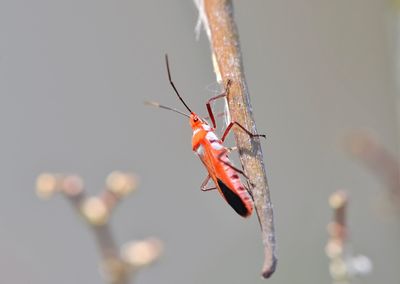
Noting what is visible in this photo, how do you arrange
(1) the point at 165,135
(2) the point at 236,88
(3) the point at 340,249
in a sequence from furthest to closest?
1. (1) the point at 165,135
2. (3) the point at 340,249
3. (2) the point at 236,88

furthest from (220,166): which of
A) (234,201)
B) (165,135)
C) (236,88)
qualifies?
(165,135)

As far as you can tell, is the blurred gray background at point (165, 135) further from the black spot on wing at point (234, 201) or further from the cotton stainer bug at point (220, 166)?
the black spot on wing at point (234, 201)

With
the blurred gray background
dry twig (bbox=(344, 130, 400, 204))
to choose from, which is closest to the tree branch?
dry twig (bbox=(344, 130, 400, 204))

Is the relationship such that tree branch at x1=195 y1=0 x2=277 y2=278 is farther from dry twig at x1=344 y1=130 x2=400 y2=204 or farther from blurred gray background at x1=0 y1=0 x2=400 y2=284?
blurred gray background at x1=0 y1=0 x2=400 y2=284

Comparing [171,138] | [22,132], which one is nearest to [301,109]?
[171,138]

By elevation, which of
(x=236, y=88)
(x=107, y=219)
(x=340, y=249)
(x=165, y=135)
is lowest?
(x=165, y=135)

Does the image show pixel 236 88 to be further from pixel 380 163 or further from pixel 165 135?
pixel 165 135
